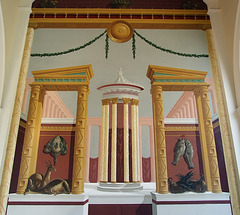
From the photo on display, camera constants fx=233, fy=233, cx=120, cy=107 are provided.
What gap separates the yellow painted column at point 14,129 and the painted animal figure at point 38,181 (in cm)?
37

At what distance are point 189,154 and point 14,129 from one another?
11.4 ft

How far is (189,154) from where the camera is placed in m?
A: 4.64

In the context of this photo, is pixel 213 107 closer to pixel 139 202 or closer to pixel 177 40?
pixel 177 40

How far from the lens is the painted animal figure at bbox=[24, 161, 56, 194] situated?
4.30 metres

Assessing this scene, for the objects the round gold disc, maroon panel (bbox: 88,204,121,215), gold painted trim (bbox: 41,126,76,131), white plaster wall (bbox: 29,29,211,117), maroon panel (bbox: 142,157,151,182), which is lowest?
maroon panel (bbox: 88,204,121,215)

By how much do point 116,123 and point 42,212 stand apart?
2190 mm

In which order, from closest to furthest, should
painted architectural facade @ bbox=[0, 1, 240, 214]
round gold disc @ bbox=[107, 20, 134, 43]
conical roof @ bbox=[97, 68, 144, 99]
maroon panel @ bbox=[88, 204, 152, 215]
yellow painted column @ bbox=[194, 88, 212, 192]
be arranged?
maroon panel @ bbox=[88, 204, 152, 215], painted architectural facade @ bbox=[0, 1, 240, 214], yellow painted column @ bbox=[194, 88, 212, 192], conical roof @ bbox=[97, 68, 144, 99], round gold disc @ bbox=[107, 20, 134, 43]

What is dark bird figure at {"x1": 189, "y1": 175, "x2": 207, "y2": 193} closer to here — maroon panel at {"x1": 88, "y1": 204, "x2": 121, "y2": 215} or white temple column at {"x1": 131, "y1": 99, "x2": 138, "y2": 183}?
white temple column at {"x1": 131, "y1": 99, "x2": 138, "y2": 183}

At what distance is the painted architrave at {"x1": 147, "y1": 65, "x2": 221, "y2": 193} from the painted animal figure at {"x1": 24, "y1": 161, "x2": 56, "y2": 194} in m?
2.10

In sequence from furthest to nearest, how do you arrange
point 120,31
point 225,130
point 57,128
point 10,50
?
point 120,31, point 10,50, point 57,128, point 225,130

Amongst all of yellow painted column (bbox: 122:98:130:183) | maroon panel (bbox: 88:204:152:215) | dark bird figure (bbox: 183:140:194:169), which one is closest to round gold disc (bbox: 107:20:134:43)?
yellow painted column (bbox: 122:98:130:183)

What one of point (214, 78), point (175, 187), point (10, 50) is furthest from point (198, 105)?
point (10, 50)

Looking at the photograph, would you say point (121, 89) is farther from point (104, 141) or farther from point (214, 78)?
point (214, 78)

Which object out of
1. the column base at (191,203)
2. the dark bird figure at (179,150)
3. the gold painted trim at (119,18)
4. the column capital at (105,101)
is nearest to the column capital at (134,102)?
the column capital at (105,101)
